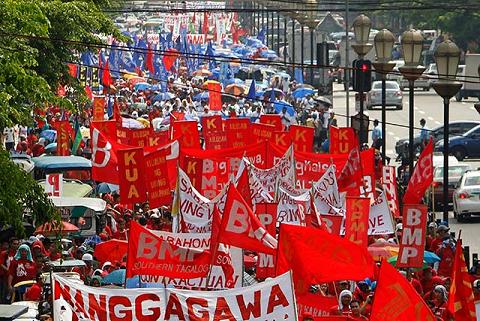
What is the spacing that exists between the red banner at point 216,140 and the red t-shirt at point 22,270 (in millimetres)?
9090

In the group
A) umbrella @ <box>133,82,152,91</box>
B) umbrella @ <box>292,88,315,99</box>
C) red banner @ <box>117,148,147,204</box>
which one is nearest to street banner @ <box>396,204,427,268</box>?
red banner @ <box>117,148,147,204</box>

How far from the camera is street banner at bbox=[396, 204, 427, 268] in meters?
21.2

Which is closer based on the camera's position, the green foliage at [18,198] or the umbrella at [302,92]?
the green foliage at [18,198]

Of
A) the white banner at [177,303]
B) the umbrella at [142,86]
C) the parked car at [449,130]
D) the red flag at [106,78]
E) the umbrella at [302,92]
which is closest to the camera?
the white banner at [177,303]

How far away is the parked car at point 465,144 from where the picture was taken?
4791cm

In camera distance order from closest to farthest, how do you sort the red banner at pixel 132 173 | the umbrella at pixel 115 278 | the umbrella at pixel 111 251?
the umbrella at pixel 115 278 < the umbrella at pixel 111 251 < the red banner at pixel 132 173

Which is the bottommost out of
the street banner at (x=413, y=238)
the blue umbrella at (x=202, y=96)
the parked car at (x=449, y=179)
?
the blue umbrella at (x=202, y=96)

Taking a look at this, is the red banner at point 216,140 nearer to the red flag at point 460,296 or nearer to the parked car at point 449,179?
the parked car at point 449,179

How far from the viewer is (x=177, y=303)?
51.5 ft

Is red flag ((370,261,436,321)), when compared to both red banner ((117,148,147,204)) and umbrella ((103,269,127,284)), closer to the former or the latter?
umbrella ((103,269,127,284))

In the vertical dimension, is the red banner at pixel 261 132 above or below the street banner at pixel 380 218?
below

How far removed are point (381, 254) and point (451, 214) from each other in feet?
45.6

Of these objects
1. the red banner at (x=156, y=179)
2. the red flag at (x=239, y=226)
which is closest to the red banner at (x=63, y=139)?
the red banner at (x=156, y=179)

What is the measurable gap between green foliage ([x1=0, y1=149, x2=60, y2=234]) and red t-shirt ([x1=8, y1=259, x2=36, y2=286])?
2.56 meters
